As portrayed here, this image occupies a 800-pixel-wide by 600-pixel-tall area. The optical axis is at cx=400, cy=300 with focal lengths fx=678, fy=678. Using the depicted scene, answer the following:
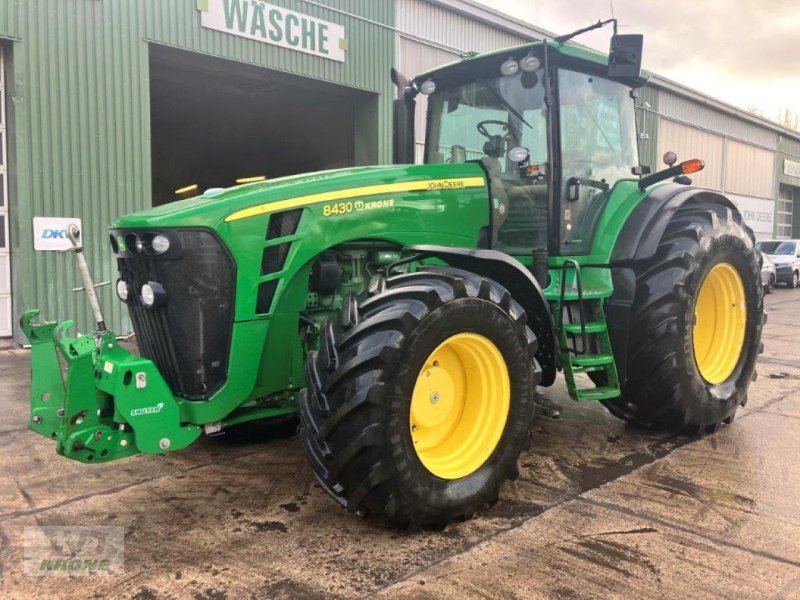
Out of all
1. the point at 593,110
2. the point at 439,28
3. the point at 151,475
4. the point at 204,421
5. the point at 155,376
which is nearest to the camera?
the point at 155,376

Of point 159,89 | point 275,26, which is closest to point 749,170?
point 275,26

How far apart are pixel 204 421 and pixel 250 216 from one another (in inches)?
39.0

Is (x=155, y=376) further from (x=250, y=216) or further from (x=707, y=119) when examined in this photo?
(x=707, y=119)

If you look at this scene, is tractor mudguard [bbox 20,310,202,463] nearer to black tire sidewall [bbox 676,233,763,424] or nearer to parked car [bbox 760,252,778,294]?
black tire sidewall [bbox 676,233,763,424]

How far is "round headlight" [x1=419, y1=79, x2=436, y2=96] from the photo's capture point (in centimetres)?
486

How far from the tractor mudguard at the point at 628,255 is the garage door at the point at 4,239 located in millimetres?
7778

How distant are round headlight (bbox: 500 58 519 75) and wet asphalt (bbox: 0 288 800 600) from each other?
2407 millimetres

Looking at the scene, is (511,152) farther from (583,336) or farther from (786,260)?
(786,260)

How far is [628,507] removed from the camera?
3.44m

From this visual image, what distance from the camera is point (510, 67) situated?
168 inches

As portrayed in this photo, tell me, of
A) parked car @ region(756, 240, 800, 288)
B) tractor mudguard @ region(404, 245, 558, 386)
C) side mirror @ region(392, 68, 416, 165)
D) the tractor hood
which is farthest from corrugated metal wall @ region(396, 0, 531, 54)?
parked car @ region(756, 240, 800, 288)

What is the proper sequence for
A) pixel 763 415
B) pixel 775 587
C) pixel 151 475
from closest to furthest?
pixel 775 587 → pixel 151 475 → pixel 763 415

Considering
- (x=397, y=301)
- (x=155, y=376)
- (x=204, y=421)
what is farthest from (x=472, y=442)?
(x=155, y=376)

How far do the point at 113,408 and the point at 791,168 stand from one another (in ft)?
103
